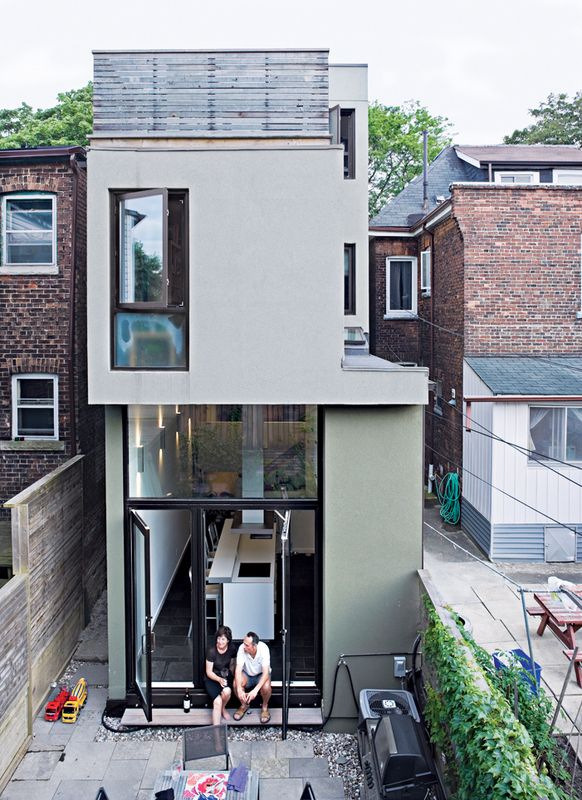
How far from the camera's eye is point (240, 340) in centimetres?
771

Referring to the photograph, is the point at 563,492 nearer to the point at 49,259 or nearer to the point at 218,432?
the point at 218,432

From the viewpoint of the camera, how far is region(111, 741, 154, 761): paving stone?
7343 millimetres

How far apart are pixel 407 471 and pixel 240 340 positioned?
2.45 metres

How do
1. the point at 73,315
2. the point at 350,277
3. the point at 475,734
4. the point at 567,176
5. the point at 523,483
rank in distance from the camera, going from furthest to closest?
1. the point at 567,176
2. the point at 350,277
3. the point at 523,483
4. the point at 73,315
5. the point at 475,734

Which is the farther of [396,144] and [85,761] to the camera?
[396,144]

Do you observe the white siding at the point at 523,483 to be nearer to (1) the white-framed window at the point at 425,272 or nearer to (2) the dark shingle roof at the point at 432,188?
(1) the white-framed window at the point at 425,272

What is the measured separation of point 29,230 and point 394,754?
938cm

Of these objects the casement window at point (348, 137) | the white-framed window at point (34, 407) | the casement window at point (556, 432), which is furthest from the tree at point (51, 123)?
the casement window at point (556, 432)

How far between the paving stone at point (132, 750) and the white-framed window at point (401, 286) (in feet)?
44.8

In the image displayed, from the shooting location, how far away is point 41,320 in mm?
11164

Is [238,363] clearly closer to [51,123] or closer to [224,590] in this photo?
[224,590]

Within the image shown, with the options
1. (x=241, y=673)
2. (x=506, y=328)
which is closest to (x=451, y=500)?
(x=506, y=328)

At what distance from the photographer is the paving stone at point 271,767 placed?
23.2 feet

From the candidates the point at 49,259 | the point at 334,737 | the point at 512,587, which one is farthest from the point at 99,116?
the point at 512,587
